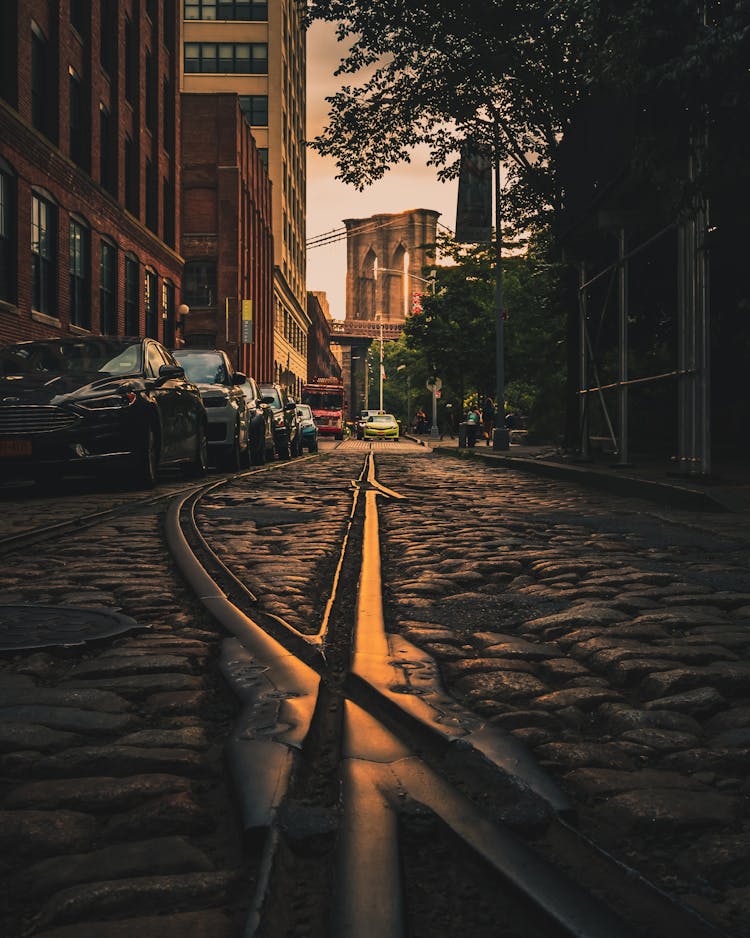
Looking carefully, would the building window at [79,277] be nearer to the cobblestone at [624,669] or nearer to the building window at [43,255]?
the building window at [43,255]

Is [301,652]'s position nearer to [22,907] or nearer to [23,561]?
[22,907]

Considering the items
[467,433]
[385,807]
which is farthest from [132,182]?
[385,807]

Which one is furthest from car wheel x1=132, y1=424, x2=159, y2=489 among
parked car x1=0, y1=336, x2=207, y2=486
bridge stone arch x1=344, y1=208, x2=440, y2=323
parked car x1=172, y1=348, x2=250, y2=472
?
bridge stone arch x1=344, y1=208, x2=440, y2=323

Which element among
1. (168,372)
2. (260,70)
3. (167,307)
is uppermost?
(260,70)

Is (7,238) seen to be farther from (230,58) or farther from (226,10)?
(226,10)

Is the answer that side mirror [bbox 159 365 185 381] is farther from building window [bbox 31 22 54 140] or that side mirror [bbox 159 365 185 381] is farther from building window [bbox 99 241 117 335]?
building window [bbox 99 241 117 335]

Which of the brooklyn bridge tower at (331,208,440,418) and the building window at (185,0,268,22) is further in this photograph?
the brooklyn bridge tower at (331,208,440,418)

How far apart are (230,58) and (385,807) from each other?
69.9m

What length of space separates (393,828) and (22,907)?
661 mm

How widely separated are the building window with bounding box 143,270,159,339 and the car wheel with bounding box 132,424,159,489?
Answer: 21889mm

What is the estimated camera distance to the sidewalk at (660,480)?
983 centimetres

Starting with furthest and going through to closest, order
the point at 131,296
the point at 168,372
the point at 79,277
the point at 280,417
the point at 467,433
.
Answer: the point at 131,296 → the point at 467,433 → the point at 79,277 → the point at 280,417 → the point at 168,372

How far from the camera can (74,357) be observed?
12.1 metres

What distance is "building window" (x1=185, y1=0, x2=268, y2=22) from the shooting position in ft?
213
